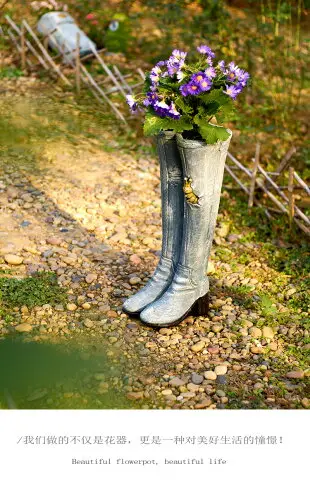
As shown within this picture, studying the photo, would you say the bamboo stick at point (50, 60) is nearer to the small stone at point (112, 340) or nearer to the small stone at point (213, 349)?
the small stone at point (112, 340)

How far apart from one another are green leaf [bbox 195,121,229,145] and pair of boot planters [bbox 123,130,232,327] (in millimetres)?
49

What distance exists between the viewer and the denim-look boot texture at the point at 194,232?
11.3 ft

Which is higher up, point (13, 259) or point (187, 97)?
point (187, 97)

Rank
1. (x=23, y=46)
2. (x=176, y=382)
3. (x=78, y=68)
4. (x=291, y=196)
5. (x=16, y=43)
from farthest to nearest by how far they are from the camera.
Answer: (x=16, y=43) < (x=23, y=46) < (x=78, y=68) < (x=291, y=196) < (x=176, y=382)

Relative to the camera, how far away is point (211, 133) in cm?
336

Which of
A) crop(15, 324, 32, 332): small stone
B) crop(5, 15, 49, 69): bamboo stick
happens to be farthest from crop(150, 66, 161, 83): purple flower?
crop(5, 15, 49, 69): bamboo stick

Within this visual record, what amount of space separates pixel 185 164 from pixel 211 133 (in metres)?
0.21

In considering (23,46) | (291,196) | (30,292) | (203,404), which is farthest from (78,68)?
(203,404)

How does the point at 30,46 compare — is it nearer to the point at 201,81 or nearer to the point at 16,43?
the point at 16,43

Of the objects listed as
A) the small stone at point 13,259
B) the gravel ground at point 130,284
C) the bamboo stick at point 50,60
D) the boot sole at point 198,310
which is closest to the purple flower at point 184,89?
the boot sole at point 198,310

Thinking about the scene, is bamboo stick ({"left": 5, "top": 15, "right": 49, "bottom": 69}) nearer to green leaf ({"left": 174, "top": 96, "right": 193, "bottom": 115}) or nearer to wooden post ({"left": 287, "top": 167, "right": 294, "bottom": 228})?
wooden post ({"left": 287, "top": 167, "right": 294, "bottom": 228})

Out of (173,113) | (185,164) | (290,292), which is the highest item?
(173,113)

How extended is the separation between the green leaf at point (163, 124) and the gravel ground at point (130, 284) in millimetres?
1089

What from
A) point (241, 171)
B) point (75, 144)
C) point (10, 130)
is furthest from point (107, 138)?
point (241, 171)
